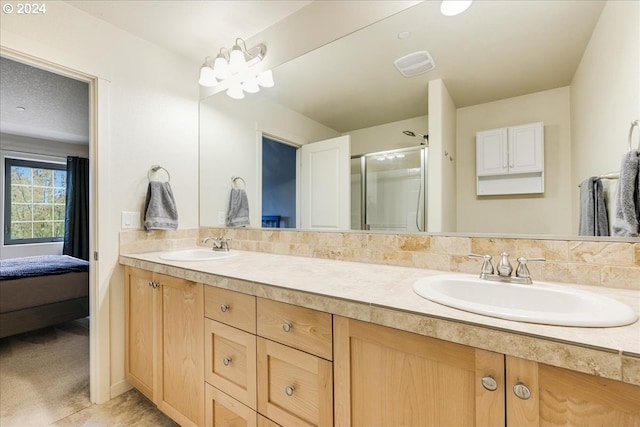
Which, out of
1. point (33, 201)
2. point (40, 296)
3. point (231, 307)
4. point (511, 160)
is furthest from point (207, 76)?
point (33, 201)

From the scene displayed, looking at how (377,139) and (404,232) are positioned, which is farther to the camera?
(377,139)

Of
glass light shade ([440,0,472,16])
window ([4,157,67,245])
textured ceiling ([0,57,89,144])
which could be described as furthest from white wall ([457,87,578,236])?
window ([4,157,67,245])

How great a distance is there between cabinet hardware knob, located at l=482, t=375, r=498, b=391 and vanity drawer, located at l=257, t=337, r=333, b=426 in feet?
1.37

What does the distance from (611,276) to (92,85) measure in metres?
2.61

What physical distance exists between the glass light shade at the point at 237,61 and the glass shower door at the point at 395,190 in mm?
1080

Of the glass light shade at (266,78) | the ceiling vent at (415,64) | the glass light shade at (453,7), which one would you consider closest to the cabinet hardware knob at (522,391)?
the ceiling vent at (415,64)

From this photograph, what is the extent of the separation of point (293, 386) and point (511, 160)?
1.20m

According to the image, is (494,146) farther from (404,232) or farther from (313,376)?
(313,376)

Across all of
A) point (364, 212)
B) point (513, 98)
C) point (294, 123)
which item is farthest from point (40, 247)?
point (513, 98)

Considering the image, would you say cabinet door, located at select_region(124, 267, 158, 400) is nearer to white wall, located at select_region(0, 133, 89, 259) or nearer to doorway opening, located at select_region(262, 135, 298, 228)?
doorway opening, located at select_region(262, 135, 298, 228)

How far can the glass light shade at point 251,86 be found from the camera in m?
1.95

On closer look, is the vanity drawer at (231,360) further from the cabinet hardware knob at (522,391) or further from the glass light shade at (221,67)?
the glass light shade at (221,67)

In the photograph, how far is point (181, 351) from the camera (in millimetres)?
1332

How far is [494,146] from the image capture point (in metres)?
1.20
